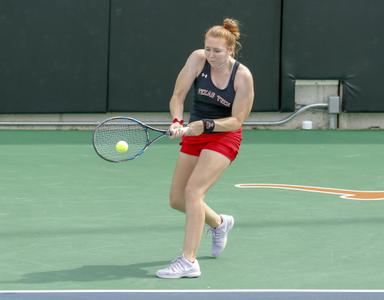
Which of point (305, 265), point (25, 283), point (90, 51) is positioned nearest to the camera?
point (25, 283)

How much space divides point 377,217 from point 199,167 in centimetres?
264

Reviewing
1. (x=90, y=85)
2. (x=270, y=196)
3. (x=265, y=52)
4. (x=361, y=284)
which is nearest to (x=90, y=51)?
(x=90, y=85)

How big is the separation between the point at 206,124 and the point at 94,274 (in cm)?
121

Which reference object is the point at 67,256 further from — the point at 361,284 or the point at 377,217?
the point at 377,217

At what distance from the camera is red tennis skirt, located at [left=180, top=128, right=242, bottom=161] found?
744cm

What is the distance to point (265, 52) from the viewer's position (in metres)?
15.5

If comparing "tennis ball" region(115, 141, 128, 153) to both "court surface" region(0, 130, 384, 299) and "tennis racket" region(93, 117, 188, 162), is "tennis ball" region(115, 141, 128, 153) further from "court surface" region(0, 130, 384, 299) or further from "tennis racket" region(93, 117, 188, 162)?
"court surface" region(0, 130, 384, 299)

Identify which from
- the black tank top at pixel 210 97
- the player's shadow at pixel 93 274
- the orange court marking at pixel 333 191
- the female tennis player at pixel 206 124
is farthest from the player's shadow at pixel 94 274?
the orange court marking at pixel 333 191

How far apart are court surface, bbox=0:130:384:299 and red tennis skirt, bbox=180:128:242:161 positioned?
2.59 feet

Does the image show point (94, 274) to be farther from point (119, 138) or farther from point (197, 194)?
point (119, 138)

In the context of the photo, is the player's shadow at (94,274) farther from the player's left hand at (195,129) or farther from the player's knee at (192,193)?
the player's left hand at (195,129)

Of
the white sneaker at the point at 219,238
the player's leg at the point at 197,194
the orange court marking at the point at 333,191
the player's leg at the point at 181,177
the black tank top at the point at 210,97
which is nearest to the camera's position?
the player's leg at the point at 197,194

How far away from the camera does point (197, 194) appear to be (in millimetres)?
7328

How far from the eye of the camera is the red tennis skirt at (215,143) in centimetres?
744
